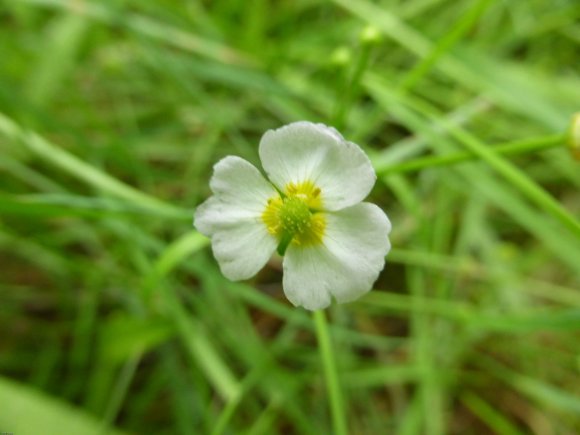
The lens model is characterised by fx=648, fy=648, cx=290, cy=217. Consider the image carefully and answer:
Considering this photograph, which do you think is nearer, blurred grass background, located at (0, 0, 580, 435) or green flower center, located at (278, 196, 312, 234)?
green flower center, located at (278, 196, 312, 234)

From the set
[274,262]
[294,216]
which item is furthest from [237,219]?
[274,262]

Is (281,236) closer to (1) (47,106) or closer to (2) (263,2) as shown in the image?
(1) (47,106)

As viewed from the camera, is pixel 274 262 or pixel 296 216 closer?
pixel 296 216

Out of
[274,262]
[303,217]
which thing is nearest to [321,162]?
[303,217]

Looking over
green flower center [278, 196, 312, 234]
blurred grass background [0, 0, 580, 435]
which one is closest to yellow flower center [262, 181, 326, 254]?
green flower center [278, 196, 312, 234]

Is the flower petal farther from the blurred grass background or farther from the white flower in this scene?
the blurred grass background

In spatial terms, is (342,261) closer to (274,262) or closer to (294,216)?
(294,216)

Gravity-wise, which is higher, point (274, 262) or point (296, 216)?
point (274, 262)

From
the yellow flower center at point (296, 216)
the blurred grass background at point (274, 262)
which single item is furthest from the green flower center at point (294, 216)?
the blurred grass background at point (274, 262)

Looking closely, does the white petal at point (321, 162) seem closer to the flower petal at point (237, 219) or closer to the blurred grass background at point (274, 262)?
the flower petal at point (237, 219)
